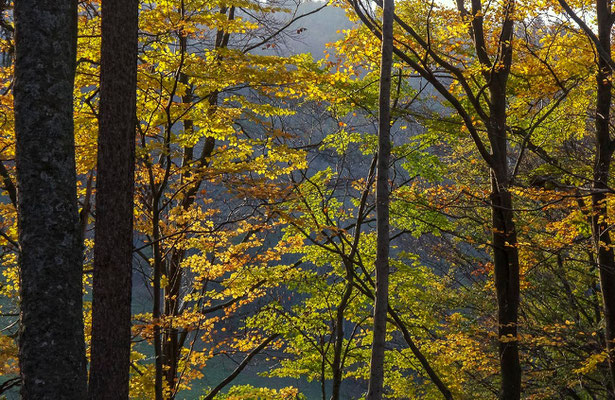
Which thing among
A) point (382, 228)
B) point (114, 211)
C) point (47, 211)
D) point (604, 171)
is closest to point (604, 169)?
point (604, 171)

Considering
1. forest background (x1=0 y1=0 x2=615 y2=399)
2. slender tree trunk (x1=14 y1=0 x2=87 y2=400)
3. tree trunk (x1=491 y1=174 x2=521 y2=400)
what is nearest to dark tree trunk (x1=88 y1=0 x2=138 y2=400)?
slender tree trunk (x1=14 y1=0 x2=87 y2=400)

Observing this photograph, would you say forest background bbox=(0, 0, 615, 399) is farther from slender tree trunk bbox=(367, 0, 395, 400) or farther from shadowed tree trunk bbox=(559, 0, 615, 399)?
slender tree trunk bbox=(367, 0, 395, 400)

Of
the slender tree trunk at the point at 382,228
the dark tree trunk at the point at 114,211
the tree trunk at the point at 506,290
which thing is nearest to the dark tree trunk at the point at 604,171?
the tree trunk at the point at 506,290

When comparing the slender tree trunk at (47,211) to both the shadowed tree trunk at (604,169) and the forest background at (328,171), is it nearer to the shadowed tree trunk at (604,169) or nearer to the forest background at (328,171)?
the forest background at (328,171)

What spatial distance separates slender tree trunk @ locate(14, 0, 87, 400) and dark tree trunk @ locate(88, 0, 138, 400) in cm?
69

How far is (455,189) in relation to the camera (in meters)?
9.50

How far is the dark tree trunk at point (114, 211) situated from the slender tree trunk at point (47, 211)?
69cm

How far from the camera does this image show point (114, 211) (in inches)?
164

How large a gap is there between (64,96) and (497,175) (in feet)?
21.5

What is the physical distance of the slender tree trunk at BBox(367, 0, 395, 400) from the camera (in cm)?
579

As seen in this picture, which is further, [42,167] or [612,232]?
[612,232]

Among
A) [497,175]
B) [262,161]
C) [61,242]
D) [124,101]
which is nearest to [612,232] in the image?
[497,175]

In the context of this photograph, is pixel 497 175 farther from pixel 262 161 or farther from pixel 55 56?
pixel 55 56

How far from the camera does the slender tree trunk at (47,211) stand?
10.6 ft
